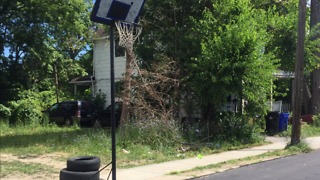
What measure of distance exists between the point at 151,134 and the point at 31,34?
1371 centimetres

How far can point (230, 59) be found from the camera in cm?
1508

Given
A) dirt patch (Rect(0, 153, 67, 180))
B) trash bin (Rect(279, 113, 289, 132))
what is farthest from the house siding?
dirt patch (Rect(0, 153, 67, 180))

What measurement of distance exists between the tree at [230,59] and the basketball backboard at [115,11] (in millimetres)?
7432

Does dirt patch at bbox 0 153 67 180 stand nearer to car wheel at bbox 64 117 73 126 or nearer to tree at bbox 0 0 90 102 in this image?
car wheel at bbox 64 117 73 126

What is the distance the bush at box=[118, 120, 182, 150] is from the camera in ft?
45.3

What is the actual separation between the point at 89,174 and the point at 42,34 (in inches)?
756

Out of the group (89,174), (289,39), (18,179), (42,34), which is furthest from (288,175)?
(42,34)

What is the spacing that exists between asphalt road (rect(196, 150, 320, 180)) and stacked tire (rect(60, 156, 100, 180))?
3.02 metres

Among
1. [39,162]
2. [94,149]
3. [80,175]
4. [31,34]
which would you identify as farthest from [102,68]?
[80,175]

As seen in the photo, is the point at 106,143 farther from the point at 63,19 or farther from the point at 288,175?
the point at 63,19

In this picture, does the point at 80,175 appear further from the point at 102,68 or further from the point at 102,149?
the point at 102,68

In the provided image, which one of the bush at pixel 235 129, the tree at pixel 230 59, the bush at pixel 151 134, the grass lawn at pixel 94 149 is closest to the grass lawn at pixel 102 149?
the grass lawn at pixel 94 149

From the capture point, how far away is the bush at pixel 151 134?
13812 mm

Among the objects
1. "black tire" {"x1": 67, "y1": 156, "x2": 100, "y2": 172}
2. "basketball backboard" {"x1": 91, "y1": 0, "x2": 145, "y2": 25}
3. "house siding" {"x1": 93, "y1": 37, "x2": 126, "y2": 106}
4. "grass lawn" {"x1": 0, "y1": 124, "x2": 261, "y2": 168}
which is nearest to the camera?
"basketball backboard" {"x1": 91, "y1": 0, "x2": 145, "y2": 25}
